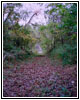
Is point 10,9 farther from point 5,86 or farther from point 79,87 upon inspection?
point 79,87

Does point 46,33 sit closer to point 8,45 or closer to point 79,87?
point 8,45

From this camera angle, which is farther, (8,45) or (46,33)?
(46,33)

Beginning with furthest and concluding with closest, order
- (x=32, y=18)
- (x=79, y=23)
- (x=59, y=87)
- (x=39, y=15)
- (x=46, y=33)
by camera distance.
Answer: (x=46, y=33)
(x=32, y=18)
(x=39, y=15)
(x=59, y=87)
(x=79, y=23)

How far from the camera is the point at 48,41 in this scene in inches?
613

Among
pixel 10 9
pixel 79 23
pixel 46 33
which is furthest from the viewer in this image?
pixel 46 33

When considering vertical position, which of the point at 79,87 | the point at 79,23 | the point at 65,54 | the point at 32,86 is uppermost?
the point at 79,23

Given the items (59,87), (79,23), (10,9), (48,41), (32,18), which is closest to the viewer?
(79,23)

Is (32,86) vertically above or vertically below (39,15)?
below

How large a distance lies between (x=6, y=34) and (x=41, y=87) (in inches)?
187

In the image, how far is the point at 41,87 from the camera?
11.5ft

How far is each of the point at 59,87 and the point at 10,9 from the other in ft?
18.2

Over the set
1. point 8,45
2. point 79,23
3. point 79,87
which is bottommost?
point 79,87

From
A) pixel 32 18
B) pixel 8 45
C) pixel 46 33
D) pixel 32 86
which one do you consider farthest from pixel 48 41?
pixel 32 86

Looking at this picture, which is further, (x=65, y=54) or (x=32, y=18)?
(x=32, y=18)
